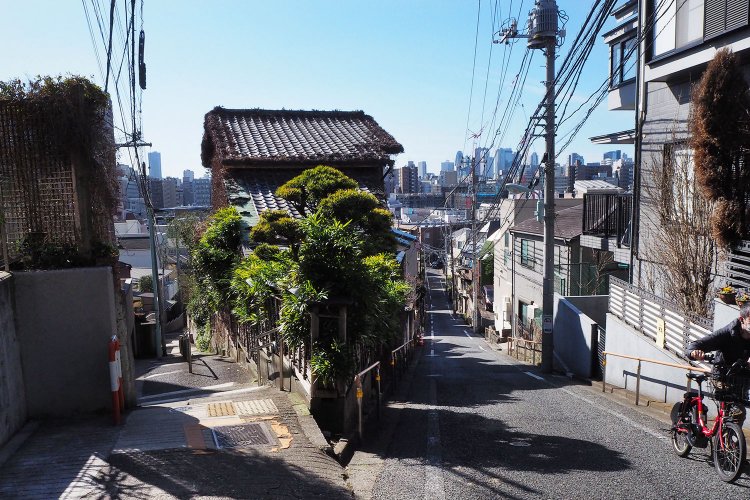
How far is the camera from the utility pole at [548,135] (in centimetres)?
1748

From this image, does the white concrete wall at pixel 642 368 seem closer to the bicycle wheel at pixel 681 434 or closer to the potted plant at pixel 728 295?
the potted plant at pixel 728 295

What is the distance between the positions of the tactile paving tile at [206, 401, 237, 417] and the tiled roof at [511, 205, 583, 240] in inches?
671

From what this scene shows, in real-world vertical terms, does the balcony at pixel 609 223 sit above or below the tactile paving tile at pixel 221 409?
above

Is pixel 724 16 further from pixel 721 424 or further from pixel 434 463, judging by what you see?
pixel 434 463

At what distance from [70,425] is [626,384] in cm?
1002

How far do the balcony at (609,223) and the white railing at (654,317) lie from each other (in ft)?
7.96

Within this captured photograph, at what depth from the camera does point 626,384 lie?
12.1 m

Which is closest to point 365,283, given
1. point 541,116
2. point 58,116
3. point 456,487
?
point 456,487

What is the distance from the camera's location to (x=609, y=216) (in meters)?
17.3

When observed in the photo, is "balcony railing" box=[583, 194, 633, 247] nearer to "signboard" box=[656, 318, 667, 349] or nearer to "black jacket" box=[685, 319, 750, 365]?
"signboard" box=[656, 318, 667, 349]

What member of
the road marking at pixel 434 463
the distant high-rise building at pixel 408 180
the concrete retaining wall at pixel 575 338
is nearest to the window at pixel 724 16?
the concrete retaining wall at pixel 575 338

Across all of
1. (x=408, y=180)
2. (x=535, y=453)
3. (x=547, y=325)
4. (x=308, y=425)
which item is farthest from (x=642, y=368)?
(x=408, y=180)

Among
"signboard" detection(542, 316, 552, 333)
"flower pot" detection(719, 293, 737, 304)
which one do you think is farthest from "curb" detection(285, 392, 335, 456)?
"signboard" detection(542, 316, 552, 333)

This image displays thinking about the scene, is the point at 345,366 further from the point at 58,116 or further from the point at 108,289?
the point at 58,116
